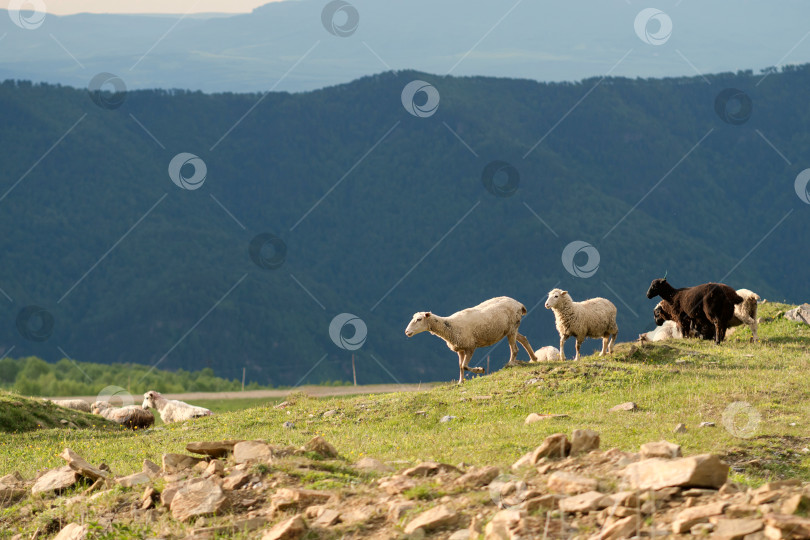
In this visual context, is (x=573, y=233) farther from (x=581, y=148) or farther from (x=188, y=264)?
(x=188, y=264)

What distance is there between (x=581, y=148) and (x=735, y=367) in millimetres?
131725

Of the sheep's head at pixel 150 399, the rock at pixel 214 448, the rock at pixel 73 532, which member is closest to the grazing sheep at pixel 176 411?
the sheep's head at pixel 150 399

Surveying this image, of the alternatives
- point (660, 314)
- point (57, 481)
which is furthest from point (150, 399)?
point (57, 481)

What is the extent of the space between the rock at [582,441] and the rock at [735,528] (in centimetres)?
256

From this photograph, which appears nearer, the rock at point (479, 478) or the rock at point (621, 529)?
the rock at point (621, 529)

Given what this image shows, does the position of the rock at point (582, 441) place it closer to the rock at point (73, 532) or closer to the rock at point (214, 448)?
the rock at point (214, 448)

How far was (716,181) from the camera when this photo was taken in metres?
137

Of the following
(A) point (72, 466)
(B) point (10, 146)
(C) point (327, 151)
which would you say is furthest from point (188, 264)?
(A) point (72, 466)

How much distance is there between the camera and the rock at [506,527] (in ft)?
27.0

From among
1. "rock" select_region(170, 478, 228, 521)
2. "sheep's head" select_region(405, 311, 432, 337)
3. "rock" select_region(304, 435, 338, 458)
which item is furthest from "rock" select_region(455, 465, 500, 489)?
"sheep's head" select_region(405, 311, 432, 337)

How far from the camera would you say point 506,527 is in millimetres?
8312

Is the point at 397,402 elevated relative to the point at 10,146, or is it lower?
lower

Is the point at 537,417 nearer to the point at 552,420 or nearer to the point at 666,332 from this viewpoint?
the point at 552,420

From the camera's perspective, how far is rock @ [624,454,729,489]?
8609 mm
